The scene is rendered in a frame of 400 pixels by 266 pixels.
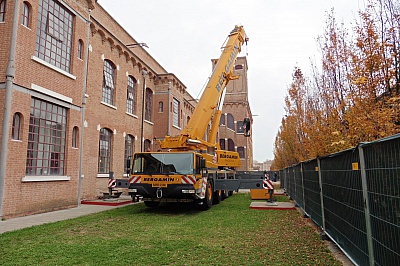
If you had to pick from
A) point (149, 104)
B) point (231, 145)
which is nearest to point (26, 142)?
point (149, 104)

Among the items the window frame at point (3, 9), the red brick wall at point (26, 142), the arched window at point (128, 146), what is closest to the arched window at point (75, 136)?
the red brick wall at point (26, 142)

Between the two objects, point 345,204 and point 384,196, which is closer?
point 384,196

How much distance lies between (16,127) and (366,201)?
10371 millimetres

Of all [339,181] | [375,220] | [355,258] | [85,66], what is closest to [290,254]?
[355,258]

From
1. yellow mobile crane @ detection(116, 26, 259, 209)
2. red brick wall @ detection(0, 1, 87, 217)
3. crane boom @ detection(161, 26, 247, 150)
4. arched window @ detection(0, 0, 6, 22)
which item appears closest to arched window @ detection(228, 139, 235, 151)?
crane boom @ detection(161, 26, 247, 150)

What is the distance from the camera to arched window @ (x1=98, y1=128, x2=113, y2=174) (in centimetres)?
1609

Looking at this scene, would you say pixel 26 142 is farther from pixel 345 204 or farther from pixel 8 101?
pixel 345 204

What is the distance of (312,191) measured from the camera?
25.9 ft

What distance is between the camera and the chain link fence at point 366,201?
→ 2893 millimetres

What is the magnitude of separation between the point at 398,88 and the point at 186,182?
659 centimetres

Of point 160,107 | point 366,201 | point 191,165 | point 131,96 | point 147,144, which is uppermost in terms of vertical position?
point 160,107

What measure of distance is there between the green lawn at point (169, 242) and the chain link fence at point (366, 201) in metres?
0.66

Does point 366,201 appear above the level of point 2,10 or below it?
below

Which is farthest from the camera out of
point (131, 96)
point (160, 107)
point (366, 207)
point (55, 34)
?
point (160, 107)
